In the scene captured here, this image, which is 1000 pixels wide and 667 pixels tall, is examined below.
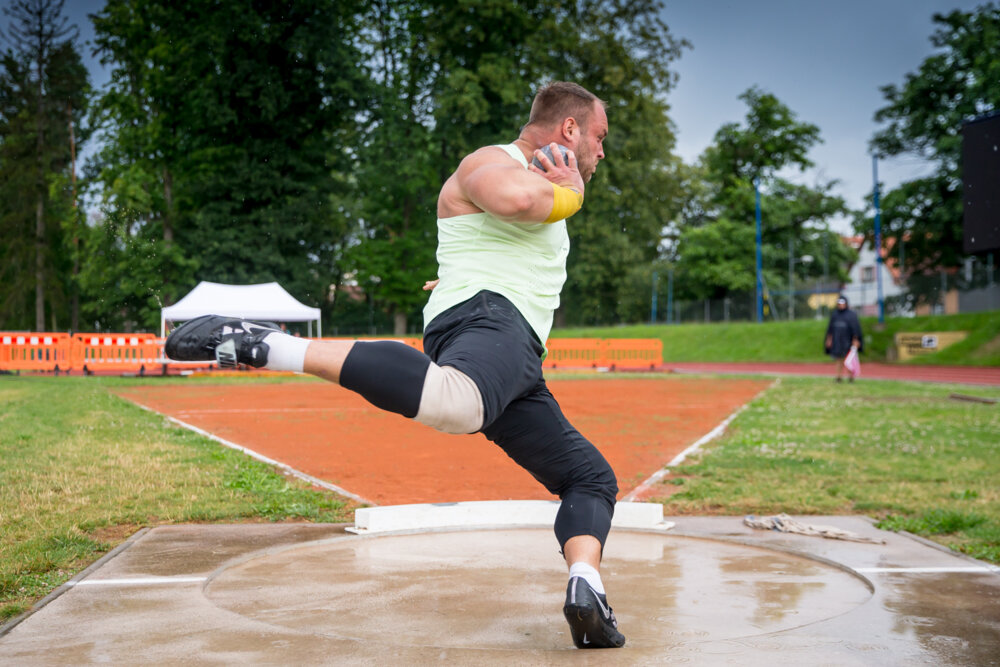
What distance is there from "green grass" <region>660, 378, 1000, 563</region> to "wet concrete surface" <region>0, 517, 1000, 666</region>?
99cm

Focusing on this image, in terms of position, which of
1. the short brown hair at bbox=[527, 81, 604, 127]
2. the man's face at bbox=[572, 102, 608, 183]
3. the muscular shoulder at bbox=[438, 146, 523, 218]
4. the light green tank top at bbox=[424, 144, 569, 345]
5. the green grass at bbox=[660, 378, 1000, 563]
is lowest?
the green grass at bbox=[660, 378, 1000, 563]

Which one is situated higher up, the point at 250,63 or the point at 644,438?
the point at 250,63

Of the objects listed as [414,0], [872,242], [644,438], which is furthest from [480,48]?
[644,438]

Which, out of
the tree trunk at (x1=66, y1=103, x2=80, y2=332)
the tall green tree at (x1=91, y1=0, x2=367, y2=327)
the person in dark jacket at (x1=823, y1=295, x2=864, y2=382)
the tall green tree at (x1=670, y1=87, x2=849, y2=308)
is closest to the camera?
the person in dark jacket at (x1=823, y1=295, x2=864, y2=382)

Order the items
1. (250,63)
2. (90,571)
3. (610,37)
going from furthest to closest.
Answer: (610,37) < (250,63) < (90,571)

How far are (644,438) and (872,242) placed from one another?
1362 inches

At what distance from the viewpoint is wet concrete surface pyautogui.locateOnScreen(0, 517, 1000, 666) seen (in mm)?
3039

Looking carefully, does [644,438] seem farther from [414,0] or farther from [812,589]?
[414,0]

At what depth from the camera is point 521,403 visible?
332cm

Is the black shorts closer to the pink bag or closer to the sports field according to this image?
the sports field

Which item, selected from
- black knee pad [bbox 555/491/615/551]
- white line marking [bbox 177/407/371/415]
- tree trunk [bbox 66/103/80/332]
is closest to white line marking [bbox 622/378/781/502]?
black knee pad [bbox 555/491/615/551]

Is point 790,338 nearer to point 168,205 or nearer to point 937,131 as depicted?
point 937,131

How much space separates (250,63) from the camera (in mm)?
32875

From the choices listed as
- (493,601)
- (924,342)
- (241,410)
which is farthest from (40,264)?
(493,601)
